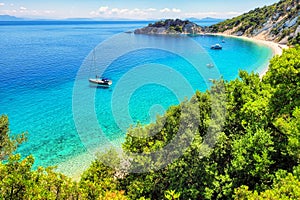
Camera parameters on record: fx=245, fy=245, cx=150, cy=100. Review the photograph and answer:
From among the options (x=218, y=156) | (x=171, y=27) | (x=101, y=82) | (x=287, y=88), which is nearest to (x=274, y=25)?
(x=171, y=27)

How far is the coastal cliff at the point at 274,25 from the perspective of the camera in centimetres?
12112

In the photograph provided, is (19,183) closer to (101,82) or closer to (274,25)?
(101,82)

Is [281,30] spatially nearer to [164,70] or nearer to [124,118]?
[164,70]

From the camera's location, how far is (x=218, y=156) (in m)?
19.5

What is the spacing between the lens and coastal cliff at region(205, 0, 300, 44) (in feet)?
397

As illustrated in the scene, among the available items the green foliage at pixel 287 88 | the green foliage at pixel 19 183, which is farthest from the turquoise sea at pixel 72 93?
the green foliage at pixel 287 88

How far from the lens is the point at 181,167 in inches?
736

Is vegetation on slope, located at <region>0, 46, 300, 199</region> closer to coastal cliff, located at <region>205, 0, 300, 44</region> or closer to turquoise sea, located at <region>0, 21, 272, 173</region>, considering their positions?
turquoise sea, located at <region>0, 21, 272, 173</region>

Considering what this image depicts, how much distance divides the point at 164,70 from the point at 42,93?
1481 inches

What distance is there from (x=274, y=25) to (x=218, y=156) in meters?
149

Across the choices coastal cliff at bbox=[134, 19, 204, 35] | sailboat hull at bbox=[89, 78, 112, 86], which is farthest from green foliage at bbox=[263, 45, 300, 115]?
coastal cliff at bbox=[134, 19, 204, 35]

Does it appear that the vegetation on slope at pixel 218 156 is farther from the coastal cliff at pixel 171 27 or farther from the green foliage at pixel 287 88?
the coastal cliff at pixel 171 27

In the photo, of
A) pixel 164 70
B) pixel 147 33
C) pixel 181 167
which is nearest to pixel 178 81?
pixel 164 70

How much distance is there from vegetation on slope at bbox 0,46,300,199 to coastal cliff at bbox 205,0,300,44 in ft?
314
